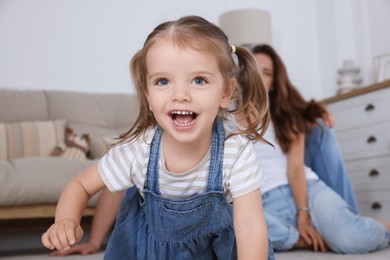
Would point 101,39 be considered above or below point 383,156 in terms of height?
above

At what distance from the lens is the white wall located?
328cm

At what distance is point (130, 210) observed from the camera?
51.1 inches

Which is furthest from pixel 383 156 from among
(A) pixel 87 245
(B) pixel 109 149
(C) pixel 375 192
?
(B) pixel 109 149

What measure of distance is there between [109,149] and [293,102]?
119 centimetres

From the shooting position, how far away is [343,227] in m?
1.92

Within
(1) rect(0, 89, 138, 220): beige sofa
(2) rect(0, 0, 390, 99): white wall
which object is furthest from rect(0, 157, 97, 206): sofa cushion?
(2) rect(0, 0, 390, 99): white wall

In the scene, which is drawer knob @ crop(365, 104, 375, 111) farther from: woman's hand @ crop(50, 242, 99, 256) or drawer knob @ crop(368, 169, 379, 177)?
woman's hand @ crop(50, 242, 99, 256)

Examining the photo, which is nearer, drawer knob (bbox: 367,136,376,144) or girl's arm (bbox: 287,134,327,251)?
girl's arm (bbox: 287,134,327,251)

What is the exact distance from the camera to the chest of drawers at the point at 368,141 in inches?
111

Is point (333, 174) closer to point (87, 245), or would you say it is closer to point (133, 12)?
point (87, 245)

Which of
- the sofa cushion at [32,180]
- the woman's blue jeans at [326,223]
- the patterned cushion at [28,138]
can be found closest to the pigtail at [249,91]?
the woman's blue jeans at [326,223]

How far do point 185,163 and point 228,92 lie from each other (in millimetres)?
186

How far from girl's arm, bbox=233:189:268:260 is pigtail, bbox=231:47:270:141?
0.65ft

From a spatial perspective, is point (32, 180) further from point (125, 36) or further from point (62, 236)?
point (125, 36)
